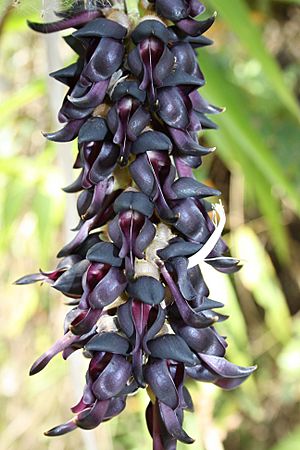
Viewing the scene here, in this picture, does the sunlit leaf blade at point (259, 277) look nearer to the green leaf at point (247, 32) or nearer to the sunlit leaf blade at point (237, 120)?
the sunlit leaf blade at point (237, 120)

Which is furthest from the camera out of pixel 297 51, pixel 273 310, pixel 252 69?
pixel 297 51

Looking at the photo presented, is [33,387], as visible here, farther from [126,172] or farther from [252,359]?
[126,172]

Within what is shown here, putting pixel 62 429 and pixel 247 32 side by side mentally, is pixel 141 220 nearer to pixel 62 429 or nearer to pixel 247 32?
pixel 62 429

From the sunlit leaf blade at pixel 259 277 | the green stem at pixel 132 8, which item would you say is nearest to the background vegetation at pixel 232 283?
the sunlit leaf blade at pixel 259 277

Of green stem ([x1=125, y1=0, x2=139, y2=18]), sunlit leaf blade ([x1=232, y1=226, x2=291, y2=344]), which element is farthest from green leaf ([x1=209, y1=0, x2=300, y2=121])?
sunlit leaf blade ([x1=232, y1=226, x2=291, y2=344])

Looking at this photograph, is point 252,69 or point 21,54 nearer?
point 252,69

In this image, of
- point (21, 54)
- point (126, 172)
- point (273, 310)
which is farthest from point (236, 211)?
point (126, 172)

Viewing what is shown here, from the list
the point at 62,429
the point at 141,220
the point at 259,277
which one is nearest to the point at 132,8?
the point at 141,220

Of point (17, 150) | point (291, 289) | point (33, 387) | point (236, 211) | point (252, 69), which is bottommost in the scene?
point (33, 387)
